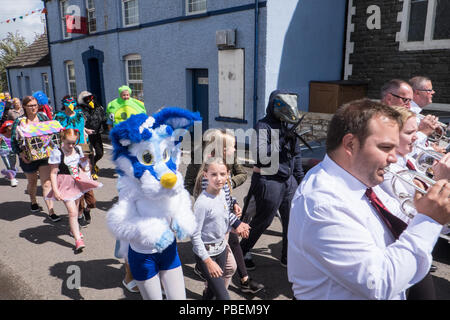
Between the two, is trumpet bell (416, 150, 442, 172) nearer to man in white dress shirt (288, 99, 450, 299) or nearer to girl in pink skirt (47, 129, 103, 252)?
man in white dress shirt (288, 99, 450, 299)

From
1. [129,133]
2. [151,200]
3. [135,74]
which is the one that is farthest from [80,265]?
[135,74]

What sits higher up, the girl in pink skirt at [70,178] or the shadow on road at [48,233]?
the girl in pink skirt at [70,178]

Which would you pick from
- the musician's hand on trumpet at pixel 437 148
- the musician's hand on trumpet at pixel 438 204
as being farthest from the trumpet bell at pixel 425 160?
the musician's hand on trumpet at pixel 438 204

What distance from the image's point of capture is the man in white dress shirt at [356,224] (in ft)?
4.42

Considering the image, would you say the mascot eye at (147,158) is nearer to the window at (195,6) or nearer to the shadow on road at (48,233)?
the shadow on road at (48,233)

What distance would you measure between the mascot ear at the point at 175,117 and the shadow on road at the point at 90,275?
6.19 ft

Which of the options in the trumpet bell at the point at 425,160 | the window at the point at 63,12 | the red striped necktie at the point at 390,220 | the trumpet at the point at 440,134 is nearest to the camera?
the red striped necktie at the point at 390,220

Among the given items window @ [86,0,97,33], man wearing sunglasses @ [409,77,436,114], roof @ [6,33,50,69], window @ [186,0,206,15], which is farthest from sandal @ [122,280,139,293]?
roof @ [6,33,50,69]

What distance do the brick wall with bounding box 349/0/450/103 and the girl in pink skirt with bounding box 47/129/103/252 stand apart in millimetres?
8461

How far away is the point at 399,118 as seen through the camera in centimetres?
157

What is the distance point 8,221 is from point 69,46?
1354cm

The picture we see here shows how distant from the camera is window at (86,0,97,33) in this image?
14.8 meters

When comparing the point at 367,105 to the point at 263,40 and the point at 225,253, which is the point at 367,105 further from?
the point at 263,40
